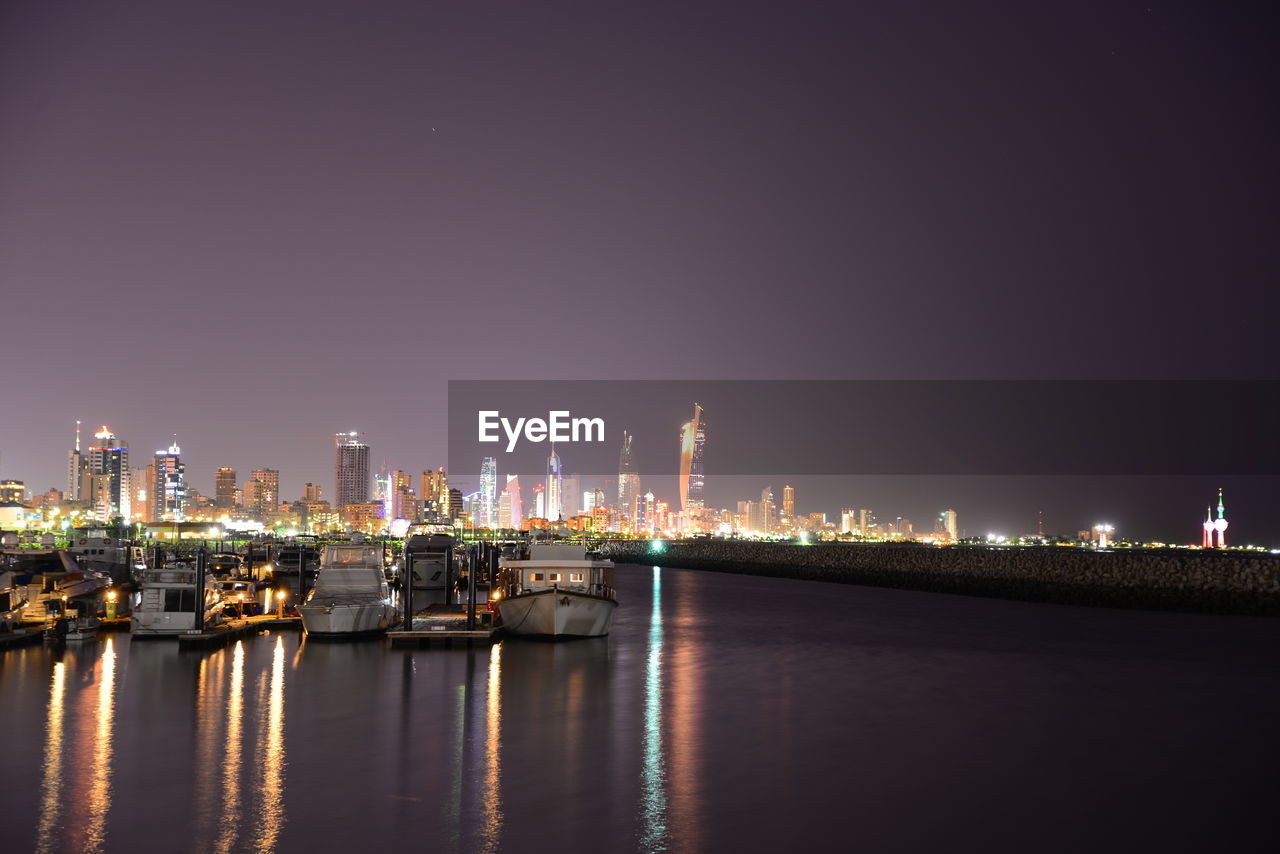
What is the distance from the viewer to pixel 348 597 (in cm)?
4203

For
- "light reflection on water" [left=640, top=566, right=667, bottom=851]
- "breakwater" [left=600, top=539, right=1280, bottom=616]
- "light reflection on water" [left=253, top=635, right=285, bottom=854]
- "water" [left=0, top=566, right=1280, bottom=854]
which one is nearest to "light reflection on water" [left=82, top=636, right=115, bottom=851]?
"water" [left=0, top=566, right=1280, bottom=854]

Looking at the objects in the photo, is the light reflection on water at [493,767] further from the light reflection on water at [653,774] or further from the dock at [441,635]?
the dock at [441,635]

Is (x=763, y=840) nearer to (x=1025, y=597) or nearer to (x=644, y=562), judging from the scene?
(x=1025, y=597)

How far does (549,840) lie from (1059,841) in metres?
8.53

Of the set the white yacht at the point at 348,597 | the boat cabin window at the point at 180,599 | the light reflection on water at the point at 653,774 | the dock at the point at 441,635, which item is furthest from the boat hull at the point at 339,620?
the light reflection on water at the point at 653,774

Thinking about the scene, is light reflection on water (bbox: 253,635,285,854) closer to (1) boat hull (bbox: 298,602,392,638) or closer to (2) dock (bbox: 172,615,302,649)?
(2) dock (bbox: 172,615,302,649)

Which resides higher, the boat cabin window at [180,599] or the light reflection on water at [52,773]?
the boat cabin window at [180,599]

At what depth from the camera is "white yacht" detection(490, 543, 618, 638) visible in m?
40.5

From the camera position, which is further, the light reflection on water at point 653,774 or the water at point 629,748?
the water at point 629,748

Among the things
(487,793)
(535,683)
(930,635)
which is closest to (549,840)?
(487,793)

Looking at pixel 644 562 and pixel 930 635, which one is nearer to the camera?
pixel 930 635

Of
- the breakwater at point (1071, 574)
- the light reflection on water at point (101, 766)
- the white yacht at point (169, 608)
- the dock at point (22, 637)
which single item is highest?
the white yacht at point (169, 608)

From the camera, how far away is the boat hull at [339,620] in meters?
39.6

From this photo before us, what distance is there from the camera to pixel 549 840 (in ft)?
52.7
